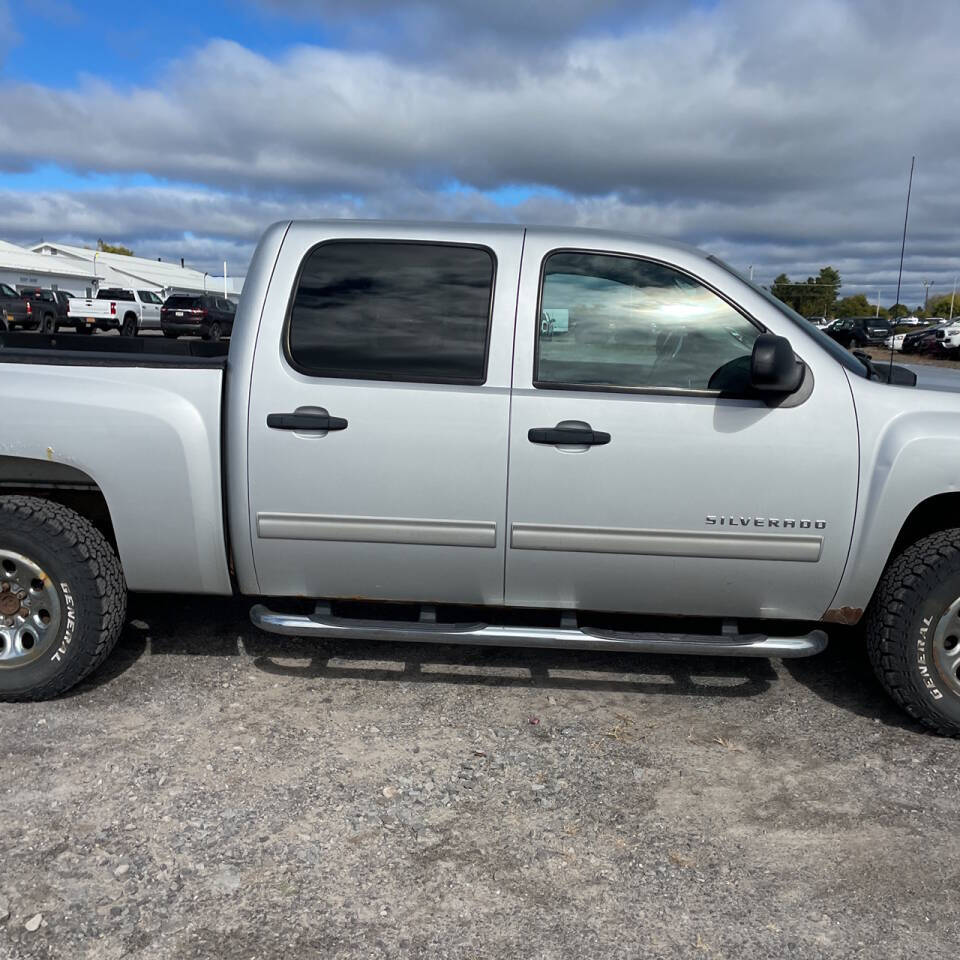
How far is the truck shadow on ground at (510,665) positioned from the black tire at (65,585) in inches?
10.1

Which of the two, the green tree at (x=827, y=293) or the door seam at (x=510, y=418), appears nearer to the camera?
the door seam at (x=510, y=418)

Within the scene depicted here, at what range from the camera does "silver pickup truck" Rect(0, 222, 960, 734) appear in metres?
3.29

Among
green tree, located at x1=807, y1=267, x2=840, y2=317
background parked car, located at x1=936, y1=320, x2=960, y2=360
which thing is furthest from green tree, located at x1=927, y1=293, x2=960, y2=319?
background parked car, located at x1=936, y1=320, x2=960, y2=360

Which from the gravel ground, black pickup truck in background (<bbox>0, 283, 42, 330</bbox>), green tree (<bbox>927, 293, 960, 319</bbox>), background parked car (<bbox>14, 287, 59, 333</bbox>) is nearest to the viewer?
the gravel ground

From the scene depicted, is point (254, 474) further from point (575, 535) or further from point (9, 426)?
point (575, 535)

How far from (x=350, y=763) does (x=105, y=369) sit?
5.81 ft

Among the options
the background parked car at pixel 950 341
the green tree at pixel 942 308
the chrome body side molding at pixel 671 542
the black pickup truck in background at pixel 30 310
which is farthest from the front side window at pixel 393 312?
the green tree at pixel 942 308

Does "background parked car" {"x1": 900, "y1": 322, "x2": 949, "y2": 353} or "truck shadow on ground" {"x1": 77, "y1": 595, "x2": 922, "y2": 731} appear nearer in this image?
"truck shadow on ground" {"x1": 77, "y1": 595, "x2": 922, "y2": 731}

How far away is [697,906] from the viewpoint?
2559mm

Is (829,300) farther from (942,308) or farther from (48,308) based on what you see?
(48,308)

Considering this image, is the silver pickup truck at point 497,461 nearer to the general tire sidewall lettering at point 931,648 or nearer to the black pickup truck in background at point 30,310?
the general tire sidewall lettering at point 931,648

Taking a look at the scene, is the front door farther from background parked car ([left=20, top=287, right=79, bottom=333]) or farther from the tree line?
the tree line

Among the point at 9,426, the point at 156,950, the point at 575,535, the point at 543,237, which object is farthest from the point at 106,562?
the point at 543,237

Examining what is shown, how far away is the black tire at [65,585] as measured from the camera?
3477 millimetres
